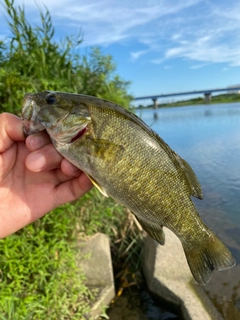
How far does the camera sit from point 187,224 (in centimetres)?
204

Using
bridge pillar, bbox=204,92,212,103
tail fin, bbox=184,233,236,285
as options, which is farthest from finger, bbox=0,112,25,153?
bridge pillar, bbox=204,92,212,103

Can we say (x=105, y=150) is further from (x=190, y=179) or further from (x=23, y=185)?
(x=23, y=185)

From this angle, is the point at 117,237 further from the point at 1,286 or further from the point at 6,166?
the point at 6,166

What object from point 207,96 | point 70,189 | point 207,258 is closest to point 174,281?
point 207,258

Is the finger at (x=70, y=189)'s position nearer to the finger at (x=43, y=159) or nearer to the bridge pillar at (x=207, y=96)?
the finger at (x=43, y=159)

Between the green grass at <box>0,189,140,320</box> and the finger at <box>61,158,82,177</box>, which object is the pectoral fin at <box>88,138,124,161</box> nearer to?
the finger at <box>61,158,82,177</box>

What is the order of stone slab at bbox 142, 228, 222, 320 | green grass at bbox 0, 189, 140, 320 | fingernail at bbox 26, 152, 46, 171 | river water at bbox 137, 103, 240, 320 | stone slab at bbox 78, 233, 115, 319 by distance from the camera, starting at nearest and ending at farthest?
fingernail at bbox 26, 152, 46, 171, green grass at bbox 0, 189, 140, 320, stone slab at bbox 142, 228, 222, 320, river water at bbox 137, 103, 240, 320, stone slab at bbox 78, 233, 115, 319

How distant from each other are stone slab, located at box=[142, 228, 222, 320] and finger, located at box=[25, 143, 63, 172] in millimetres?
2490

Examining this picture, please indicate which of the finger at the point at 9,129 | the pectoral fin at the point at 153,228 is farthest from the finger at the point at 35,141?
the pectoral fin at the point at 153,228

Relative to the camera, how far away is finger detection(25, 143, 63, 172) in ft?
6.50

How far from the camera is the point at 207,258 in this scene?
2107 mm

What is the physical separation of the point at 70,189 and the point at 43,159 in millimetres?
365

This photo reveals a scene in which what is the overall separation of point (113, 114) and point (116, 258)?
3.30m

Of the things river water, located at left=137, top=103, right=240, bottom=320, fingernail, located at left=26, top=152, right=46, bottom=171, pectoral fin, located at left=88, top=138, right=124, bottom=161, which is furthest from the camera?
river water, located at left=137, top=103, right=240, bottom=320
